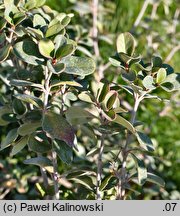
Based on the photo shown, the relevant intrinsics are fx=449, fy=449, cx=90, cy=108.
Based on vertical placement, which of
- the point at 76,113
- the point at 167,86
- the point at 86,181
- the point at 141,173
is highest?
the point at 167,86

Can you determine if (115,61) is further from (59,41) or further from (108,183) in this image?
(108,183)

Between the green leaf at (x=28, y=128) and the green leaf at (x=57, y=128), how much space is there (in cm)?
7

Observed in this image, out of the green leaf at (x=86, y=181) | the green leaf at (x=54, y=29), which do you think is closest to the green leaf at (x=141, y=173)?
the green leaf at (x=86, y=181)

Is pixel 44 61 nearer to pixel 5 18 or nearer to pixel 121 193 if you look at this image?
pixel 5 18

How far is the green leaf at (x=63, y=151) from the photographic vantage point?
104 centimetres

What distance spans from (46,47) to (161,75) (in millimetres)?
269

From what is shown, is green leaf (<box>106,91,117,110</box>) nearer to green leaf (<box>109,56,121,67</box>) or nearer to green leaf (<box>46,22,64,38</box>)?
green leaf (<box>109,56,121,67</box>)

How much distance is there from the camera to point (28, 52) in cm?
98

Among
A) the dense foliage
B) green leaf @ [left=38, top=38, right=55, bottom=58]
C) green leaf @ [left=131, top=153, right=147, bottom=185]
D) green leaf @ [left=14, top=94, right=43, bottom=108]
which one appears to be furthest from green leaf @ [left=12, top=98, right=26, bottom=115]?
green leaf @ [left=131, top=153, right=147, bottom=185]

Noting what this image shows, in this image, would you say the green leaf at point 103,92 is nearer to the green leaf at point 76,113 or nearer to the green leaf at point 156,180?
the green leaf at point 76,113

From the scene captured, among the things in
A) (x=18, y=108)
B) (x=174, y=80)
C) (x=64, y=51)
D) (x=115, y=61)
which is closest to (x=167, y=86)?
(x=174, y=80)

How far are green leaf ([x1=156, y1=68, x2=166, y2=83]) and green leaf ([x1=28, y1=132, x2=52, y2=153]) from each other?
0.31m

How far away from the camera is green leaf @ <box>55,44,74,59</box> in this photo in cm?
94

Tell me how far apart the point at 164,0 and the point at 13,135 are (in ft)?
4.49
